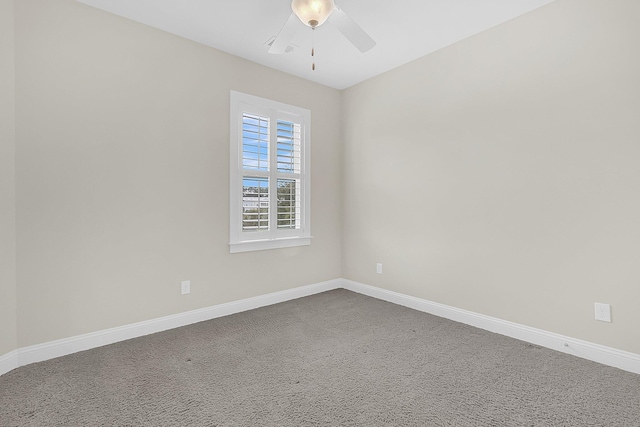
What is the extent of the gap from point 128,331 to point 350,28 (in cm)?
286

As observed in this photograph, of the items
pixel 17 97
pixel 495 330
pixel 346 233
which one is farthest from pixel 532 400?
pixel 17 97

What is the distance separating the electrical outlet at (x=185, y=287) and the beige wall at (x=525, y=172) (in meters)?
2.13

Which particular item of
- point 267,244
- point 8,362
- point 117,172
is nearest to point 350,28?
point 117,172

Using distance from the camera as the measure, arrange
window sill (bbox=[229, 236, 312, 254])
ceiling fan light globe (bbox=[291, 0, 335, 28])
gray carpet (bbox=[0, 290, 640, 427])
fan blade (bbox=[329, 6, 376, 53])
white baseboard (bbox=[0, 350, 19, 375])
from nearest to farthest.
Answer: gray carpet (bbox=[0, 290, 640, 427]) < ceiling fan light globe (bbox=[291, 0, 335, 28]) < fan blade (bbox=[329, 6, 376, 53]) < white baseboard (bbox=[0, 350, 19, 375]) < window sill (bbox=[229, 236, 312, 254])

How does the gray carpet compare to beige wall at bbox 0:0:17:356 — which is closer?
the gray carpet

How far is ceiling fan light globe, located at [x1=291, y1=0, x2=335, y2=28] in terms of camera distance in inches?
70.6

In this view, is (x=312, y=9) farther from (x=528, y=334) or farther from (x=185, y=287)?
(x=528, y=334)

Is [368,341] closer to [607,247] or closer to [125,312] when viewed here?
[607,247]

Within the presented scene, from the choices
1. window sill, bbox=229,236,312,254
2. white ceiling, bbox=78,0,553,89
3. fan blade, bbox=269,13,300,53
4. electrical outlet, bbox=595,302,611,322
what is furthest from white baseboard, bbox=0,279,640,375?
white ceiling, bbox=78,0,553,89

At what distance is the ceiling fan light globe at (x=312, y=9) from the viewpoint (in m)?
1.79

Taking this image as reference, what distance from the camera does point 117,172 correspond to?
99.3 inches

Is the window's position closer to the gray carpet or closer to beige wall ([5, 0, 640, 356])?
beige wall ([5, 0, 640, 356])

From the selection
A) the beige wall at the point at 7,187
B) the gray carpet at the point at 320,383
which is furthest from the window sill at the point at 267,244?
the beige wall at the point at 7,187

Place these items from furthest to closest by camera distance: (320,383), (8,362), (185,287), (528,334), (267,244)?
1. (267,244)
2. (185,287)
3. (528,334)
4. (8,362)
5. (320,383)
